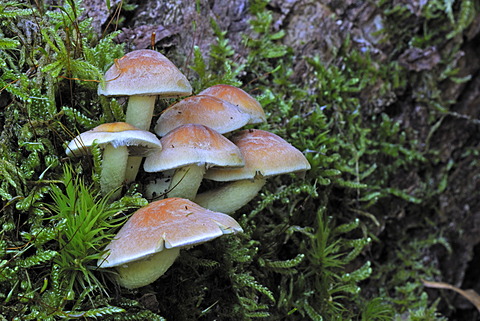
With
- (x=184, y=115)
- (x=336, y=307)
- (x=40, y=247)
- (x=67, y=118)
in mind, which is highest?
(x=184, y=115)

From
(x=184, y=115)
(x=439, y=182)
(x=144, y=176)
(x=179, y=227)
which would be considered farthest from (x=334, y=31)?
(x=179, y=227)

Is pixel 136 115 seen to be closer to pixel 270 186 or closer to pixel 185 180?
pixel 185 180

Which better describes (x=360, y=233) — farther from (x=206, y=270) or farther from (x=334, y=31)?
(x=334, y=31)

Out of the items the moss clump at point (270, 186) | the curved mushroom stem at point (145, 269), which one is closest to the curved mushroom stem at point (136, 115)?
the moss clump at point (270, 186)

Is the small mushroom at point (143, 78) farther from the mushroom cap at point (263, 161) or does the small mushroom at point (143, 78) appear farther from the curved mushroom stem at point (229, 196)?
the curved mushroom stem at point (229, 196)

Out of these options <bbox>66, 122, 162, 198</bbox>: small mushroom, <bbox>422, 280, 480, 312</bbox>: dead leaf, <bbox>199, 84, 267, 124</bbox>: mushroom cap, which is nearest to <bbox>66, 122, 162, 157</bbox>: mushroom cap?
<bbox>66, 122, 162, 198</bbox>: small mushroom

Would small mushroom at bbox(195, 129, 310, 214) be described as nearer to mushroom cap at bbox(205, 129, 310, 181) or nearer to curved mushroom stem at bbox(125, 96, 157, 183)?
mushroom cap at bbox(205, 129, 310, 181)

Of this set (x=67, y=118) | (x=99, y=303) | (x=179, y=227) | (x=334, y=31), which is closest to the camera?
(x=179, y=227)

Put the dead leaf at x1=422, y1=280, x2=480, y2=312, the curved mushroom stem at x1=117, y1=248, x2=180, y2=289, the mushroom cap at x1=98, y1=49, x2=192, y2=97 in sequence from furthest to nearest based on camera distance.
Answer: the dead leaf at x1=422, y1=280, x2=480, y2=312
the mushroom cap at x1=98, y1=49, x2=192, y2=97
the curved mushroom stem at x1=117, y1=248, x2=180, y2=289

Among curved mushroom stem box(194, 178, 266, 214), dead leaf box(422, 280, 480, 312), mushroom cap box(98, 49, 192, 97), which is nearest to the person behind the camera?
mushroom cap box(98, 49, 192, 97)
